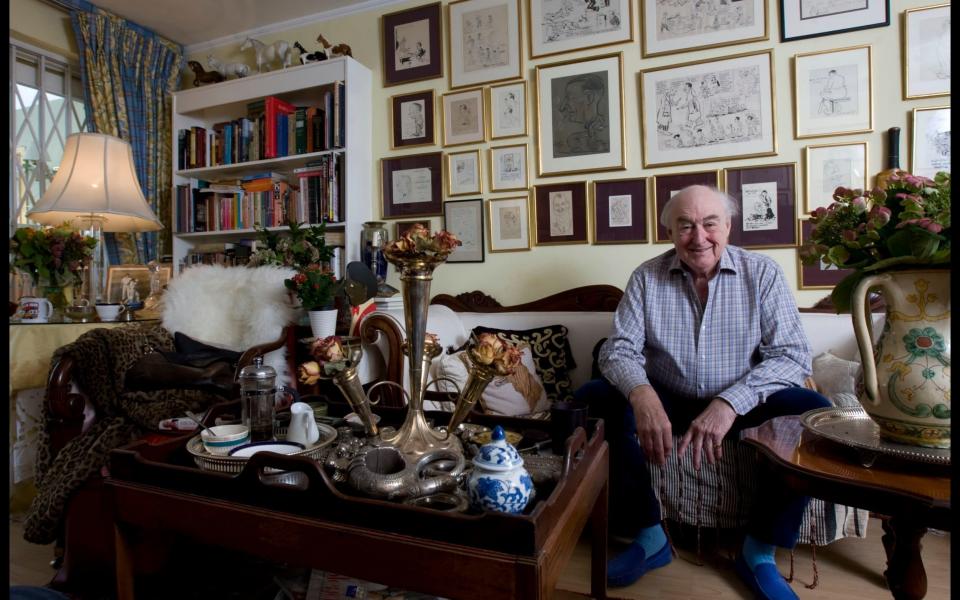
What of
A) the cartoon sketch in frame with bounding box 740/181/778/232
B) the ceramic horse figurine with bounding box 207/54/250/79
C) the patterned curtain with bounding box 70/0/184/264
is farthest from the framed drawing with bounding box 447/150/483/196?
the patterned curtain with bounding box 70/0/184/264

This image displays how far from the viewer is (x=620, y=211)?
2.69 meters

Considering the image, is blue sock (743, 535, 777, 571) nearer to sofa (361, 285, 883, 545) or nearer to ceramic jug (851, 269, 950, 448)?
sofa (361, 285, 883, 545)

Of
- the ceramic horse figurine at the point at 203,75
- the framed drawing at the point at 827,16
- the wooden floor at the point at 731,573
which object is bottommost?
the wooden floor at the point at 731,573

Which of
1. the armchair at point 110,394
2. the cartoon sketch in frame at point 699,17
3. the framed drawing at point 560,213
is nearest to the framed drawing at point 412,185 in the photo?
the framed drawing at point 560,213

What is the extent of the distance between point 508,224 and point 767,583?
77.0 inches

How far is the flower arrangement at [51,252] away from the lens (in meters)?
2.43

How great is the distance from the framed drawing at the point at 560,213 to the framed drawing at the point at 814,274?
98 centimetres

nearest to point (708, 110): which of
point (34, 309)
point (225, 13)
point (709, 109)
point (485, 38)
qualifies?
point (709, 109)

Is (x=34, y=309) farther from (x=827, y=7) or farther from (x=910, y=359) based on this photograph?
(x=827, y=7)

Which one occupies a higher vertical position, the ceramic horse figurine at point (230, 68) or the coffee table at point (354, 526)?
the ceramic horse figurine at point (230, 68)

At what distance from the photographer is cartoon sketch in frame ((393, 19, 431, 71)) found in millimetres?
3041

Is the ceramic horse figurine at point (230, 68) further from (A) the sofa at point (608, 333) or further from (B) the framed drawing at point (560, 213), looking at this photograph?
(B) the framed drawing at point (560, 213)

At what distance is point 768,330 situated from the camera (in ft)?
5.81

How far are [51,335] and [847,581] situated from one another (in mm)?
2999
